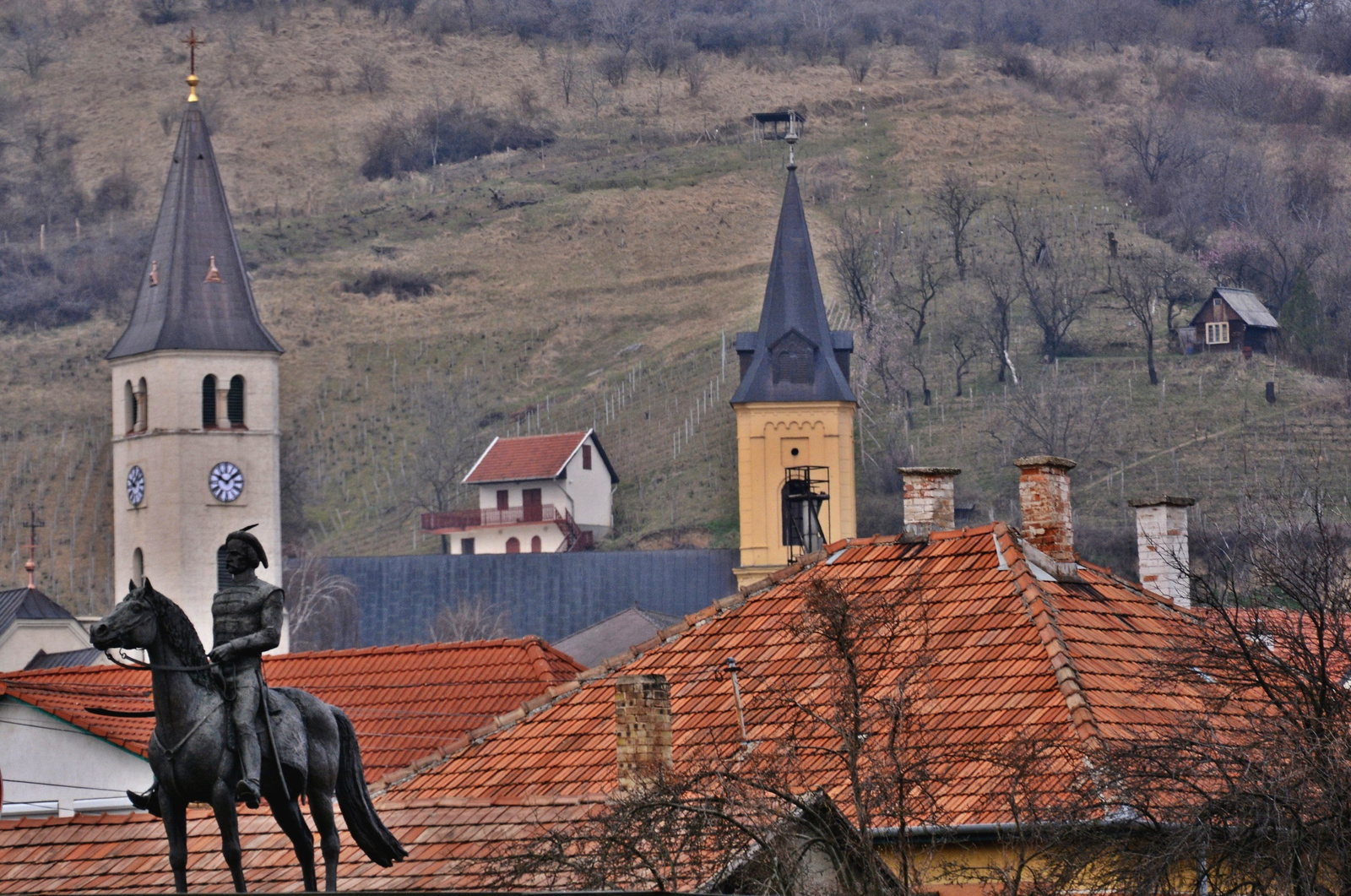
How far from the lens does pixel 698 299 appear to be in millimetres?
160500

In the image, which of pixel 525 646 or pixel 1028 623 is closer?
pixel 1028 623

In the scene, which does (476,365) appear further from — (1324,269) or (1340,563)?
(1340,563)

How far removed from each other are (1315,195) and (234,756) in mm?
172304

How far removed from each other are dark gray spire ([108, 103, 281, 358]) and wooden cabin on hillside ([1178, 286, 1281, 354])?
199 ft

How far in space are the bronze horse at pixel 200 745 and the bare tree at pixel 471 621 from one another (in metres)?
78.3

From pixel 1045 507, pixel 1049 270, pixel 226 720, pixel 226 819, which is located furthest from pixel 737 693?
pixel 1049 270

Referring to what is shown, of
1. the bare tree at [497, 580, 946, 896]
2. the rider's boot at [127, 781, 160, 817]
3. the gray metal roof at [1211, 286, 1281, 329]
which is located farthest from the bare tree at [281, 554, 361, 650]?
the rider's boot at [127, 781, 160, 817]

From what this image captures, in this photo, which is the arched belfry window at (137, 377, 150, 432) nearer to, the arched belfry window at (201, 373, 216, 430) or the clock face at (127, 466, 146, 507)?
the clock face at (127, 466, 146, 507)

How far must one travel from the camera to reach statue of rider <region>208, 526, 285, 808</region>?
690 inches

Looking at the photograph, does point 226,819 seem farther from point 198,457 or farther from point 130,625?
point 198,457

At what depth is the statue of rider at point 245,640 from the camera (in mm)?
17516

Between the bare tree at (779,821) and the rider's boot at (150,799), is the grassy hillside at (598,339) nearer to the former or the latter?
the bare tree at (779,821)

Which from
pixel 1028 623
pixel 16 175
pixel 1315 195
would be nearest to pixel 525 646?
pixel 1028 623

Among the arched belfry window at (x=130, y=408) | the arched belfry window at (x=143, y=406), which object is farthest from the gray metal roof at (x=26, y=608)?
the arched belfry window at (x=130, y=408)
